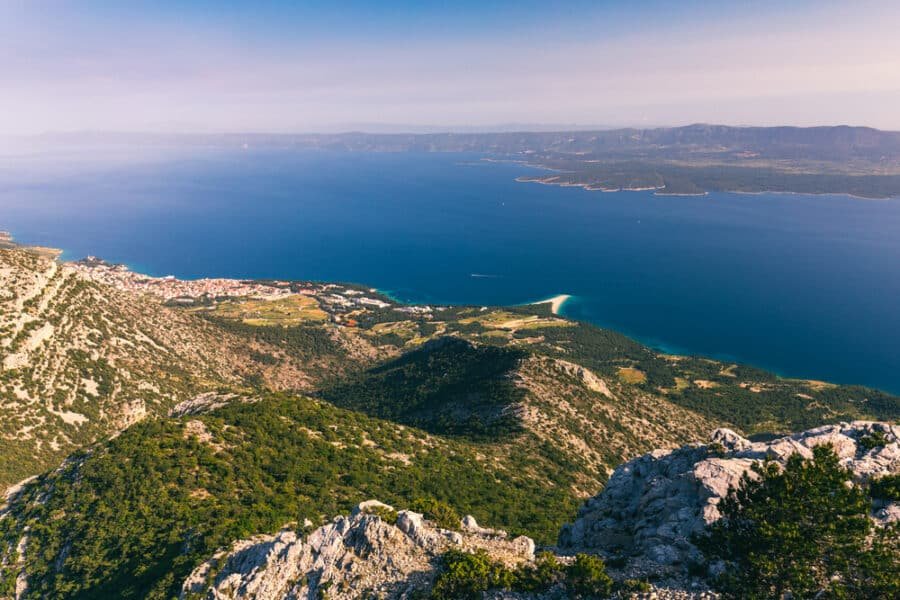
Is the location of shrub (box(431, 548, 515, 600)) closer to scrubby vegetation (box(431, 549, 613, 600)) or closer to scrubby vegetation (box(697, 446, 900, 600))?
scrubby vegetation (box(431, 549, 613, 600))

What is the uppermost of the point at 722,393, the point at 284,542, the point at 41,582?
the point at 284,542

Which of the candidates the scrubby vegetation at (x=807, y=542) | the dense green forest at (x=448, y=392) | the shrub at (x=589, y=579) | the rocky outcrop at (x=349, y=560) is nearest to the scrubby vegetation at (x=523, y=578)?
the shrub at (x=589, y=579)

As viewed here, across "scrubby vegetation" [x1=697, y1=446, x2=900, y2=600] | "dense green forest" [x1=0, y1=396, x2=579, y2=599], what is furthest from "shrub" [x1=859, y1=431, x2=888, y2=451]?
"dense green forest" [x1=0, y1=396, x2=579, y2=599]

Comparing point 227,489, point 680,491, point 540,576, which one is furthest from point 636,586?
point 227,489

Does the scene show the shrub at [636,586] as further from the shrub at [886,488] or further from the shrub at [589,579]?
the shrub at [886,488]

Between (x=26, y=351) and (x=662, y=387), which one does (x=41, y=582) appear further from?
(x=662, y=387)

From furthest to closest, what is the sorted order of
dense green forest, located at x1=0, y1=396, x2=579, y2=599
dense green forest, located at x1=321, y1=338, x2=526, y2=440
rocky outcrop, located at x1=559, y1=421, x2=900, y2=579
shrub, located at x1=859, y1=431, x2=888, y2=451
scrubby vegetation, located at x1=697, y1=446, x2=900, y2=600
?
dense green forest, located at x1=321, y1=338, x2=526, y2=440
dense green forest, located at x1=0, y1=396, x2=579, y2=599
shrub, located at x1=859, y1=431, x2=888, y2=451
rocky outcrop, located at x1=559, y1=421, x2=900, y2=579
scrubby vegetation, located at x1=697, y1=446, x2=900, y2=600

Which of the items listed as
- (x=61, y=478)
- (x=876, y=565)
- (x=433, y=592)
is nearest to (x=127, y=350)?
(x=61, y=478)
